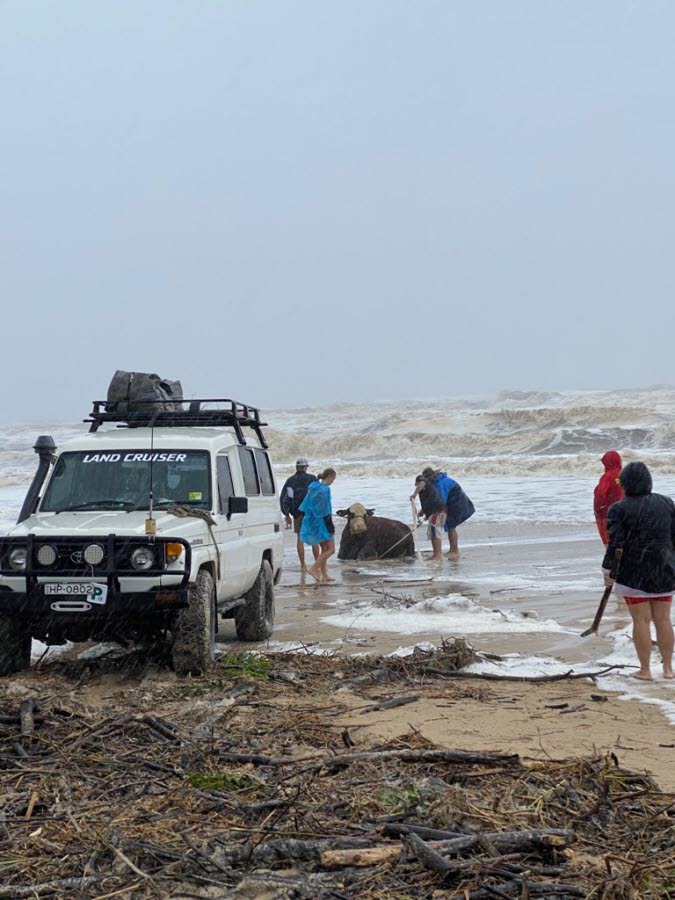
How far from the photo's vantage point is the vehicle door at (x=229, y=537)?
8.77 m

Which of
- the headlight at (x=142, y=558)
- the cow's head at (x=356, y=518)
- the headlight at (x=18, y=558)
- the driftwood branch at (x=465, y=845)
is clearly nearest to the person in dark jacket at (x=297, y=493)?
the cow's head at (x=356, y=518)

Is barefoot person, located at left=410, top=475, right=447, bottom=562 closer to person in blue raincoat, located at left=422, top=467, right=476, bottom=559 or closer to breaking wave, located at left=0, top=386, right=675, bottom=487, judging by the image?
person in blue raincoat, located at left=422, top=467, right=476, bottom=559

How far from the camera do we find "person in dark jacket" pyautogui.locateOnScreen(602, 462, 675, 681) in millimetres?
7617

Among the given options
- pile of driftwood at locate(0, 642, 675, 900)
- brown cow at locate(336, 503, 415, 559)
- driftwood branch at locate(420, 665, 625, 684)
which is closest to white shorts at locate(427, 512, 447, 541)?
brown cow at locate(336, 503, 415, 559)

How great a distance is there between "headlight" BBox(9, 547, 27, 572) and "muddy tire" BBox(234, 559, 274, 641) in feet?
8.24

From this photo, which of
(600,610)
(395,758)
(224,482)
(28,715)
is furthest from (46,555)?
(600,610)

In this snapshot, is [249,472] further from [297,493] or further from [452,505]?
[452,505]

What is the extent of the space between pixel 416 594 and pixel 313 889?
9.25 m

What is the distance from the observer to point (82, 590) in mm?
7629

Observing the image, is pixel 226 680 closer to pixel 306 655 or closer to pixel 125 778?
pixel 306 655

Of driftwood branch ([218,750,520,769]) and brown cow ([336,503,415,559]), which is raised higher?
driftwood branch ([218,750,520,769])

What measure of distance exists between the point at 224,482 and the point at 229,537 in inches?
21.5

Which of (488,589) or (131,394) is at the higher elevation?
(131,394)

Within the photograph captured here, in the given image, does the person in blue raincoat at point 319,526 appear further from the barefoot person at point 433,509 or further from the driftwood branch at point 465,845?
the driftwood branch at point 465,845
